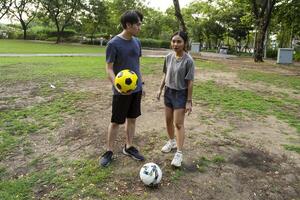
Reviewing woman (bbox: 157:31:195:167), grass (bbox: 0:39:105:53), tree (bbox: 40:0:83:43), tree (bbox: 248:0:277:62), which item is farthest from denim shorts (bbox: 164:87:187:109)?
tree (bbox: 40:0:83:43)

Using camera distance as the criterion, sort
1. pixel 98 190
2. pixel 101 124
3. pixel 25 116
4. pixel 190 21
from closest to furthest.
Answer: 1. pixel 98 190
2. pixel 101 124
3. pixel 25 116
4. pixel 190 21

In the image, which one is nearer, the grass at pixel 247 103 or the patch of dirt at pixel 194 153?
the patch of dirt at pixel 194 153

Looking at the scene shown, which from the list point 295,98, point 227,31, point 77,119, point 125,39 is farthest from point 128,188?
point 227,31

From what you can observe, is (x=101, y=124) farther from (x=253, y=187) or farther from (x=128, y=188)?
(x=253, y=187)

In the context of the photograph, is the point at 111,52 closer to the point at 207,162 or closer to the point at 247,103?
the point at 207,162

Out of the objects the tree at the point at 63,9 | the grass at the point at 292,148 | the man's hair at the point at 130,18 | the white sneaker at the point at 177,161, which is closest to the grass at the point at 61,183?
the white sneaker at the point at 177,161

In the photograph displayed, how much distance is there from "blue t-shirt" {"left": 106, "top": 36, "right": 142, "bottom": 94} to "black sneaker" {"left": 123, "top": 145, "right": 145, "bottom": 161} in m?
0.84

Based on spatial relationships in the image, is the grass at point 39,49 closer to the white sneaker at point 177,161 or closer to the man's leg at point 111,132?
the man's leg at point 111,132

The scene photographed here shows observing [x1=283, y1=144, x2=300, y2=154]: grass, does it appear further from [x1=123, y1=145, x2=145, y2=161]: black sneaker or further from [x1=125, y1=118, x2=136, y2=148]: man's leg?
[x1=125, y1=118, x2=136, y2=148]: man's leg

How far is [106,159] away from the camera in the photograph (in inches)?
173

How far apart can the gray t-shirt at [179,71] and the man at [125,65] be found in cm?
38

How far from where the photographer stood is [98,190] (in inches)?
150

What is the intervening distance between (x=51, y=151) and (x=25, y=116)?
1.88m

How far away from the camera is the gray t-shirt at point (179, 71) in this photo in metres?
4.09
